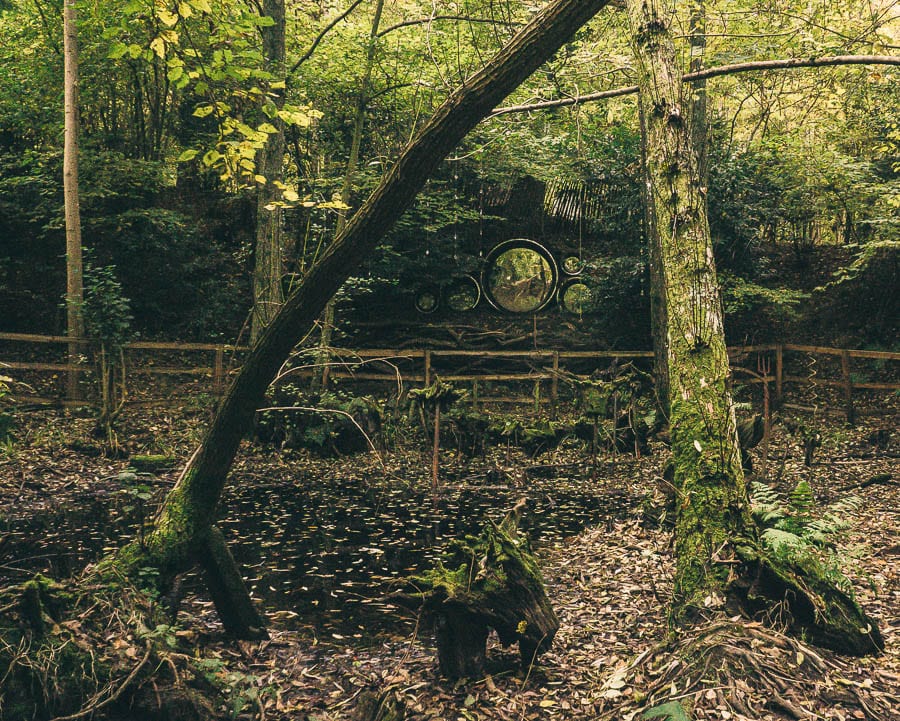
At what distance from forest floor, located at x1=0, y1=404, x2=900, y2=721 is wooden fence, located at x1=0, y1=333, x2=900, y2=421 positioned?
82 cm

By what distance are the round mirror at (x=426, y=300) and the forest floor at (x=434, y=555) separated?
6.96m

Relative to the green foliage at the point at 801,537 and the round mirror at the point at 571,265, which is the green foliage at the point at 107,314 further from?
the round mirror at the point at 571,265

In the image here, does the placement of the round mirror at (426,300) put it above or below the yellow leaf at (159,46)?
below

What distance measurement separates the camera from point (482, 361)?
16.7 metres

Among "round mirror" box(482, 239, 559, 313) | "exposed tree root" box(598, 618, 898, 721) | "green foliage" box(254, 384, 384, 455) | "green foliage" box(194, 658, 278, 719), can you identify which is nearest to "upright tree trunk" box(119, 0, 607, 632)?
"green foliage" box(194, 658, 278, 719)

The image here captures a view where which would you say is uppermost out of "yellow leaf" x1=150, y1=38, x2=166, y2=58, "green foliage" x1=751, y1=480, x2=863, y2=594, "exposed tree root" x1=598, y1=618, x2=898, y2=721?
"yellow leaf" x1=150, y1=38, x2=166, y2=58

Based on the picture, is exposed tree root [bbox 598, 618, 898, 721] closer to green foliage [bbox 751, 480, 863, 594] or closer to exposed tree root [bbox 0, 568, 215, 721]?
green foliage [bbox 751, 480, 863, 594]

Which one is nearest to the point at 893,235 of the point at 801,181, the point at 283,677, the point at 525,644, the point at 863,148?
the point at 801,181

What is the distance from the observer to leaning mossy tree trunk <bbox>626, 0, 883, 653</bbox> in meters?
3.89

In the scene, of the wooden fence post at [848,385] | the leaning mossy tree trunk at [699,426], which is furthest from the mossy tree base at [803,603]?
the wooden fence post at [848,385]

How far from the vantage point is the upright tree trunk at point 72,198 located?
38.3ft

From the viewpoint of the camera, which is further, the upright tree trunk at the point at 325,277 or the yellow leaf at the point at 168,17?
the yellow leaf at the point at 168,17

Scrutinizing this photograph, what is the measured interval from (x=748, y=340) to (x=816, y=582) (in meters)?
12.3

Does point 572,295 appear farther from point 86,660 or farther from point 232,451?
point 86,660
